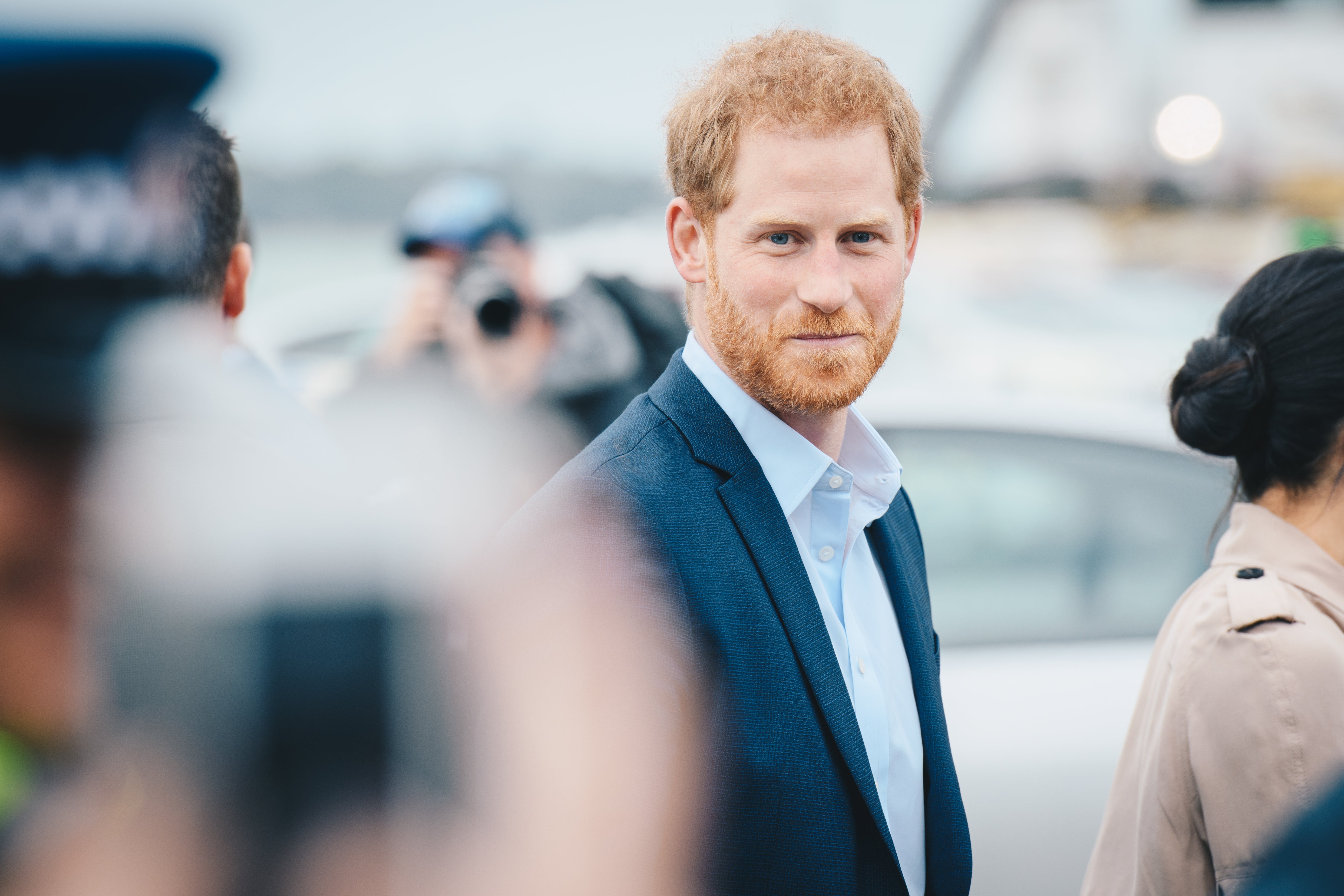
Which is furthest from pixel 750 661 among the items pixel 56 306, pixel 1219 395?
pixel 1219 395

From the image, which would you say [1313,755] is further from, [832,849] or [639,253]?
[639,253]

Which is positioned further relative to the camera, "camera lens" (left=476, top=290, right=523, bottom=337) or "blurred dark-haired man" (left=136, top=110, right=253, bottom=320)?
"camera lens" (left=476, top=290, right=523, bottom=337)

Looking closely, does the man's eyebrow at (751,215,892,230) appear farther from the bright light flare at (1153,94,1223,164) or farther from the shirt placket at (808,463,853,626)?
the bright light flare at (1153,94,1223,164)

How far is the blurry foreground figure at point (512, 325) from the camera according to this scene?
278cm

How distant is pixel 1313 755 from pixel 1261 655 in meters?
0.13

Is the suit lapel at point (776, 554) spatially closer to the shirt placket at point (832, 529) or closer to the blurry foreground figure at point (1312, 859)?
the shirt placket at point (832, 529)

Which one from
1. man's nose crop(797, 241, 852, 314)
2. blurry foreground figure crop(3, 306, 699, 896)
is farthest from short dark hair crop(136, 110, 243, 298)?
man's nose crop(797, 241, 852, 314)

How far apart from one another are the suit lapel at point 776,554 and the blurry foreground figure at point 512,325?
1372 millimetres

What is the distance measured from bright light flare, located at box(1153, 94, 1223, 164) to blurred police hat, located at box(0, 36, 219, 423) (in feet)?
57.2

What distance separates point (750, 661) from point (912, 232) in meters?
0.63

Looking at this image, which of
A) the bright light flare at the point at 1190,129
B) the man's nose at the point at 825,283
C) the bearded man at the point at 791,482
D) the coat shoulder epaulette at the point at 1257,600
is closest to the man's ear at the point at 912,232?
the bearded man at the point at 791,482

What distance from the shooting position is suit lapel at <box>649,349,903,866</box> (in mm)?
1230

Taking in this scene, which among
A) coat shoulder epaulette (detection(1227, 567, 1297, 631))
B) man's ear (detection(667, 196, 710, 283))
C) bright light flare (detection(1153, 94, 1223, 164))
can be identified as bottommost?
coat shoulder epaulette (detection(1227, 567, 1297, 631))

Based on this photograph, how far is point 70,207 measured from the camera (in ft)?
2.48
